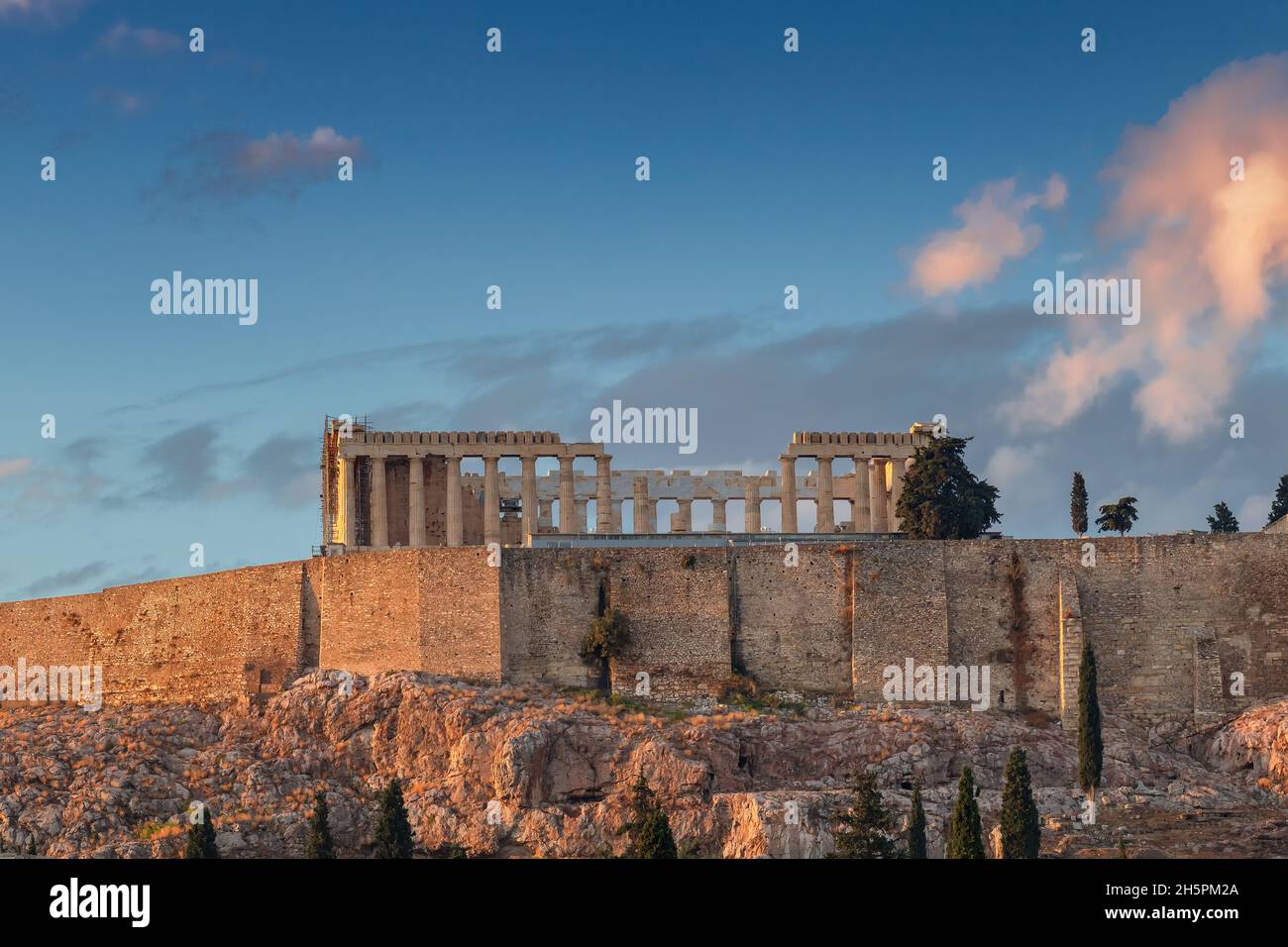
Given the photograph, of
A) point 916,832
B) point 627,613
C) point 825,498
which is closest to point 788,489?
point 825,498

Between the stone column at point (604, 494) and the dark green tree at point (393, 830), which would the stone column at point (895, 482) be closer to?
the stone column at point (604, 494)

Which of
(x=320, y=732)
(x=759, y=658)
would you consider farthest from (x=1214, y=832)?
(x=320, y=732)

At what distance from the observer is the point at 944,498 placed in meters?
81.0

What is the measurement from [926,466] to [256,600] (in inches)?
908

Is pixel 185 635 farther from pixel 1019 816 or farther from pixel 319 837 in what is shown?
Result: pixel 1019 816

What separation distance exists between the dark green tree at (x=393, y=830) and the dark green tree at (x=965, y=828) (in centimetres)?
1462

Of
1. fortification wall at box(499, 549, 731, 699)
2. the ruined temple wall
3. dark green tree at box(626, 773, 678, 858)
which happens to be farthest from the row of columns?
dark green tree at box(626, 773, 678, 858)

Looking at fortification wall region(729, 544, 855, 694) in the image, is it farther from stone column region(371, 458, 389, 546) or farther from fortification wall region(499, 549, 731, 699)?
stone column region(371, 458, 389, 546)

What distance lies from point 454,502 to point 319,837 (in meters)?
24.9

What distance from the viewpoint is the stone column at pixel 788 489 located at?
90750mm

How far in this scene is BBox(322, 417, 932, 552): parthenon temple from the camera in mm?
89125

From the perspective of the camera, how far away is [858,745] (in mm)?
70000

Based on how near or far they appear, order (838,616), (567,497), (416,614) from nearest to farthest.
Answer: (416,614), (838,616), (567,497)
